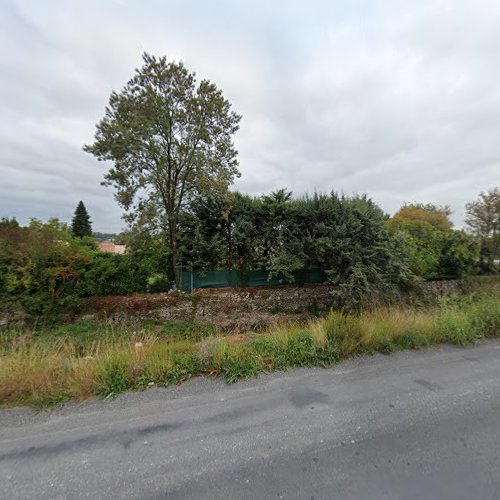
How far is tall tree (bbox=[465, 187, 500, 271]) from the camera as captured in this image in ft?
33.2

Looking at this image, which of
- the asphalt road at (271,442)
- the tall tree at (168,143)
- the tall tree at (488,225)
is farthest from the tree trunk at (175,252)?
the tall tree at (488,225)

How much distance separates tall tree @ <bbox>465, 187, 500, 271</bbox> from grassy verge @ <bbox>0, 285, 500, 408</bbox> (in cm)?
649

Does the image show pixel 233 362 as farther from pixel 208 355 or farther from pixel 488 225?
pixel 488 225

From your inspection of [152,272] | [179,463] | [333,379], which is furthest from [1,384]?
[152,272]

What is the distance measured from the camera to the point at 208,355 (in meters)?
3.72

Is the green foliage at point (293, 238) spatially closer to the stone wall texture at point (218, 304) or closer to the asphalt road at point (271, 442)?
the stone wall texture at point (218, 304)

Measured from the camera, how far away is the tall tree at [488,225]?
10.1 metres

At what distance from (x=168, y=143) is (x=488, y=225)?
1307 cm

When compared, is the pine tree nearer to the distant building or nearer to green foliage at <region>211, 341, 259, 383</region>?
the distant building

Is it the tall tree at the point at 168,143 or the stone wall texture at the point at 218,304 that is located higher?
the tall tree at the point at 168,143

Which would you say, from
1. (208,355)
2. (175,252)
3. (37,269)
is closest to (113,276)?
(37,269)

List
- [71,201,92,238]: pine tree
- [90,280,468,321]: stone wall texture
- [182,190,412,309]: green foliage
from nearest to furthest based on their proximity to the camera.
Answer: [90,280,468,321]: stone wall texture, [182,190,412,309]: green foliage, [71,201,92,238]: pine tree

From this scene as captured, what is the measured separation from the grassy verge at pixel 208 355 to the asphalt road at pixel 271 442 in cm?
26

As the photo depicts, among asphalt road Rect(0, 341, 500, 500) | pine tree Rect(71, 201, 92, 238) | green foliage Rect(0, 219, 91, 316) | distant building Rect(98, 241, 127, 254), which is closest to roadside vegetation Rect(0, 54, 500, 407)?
green foliage Rect(0, 219, 91, 316)
